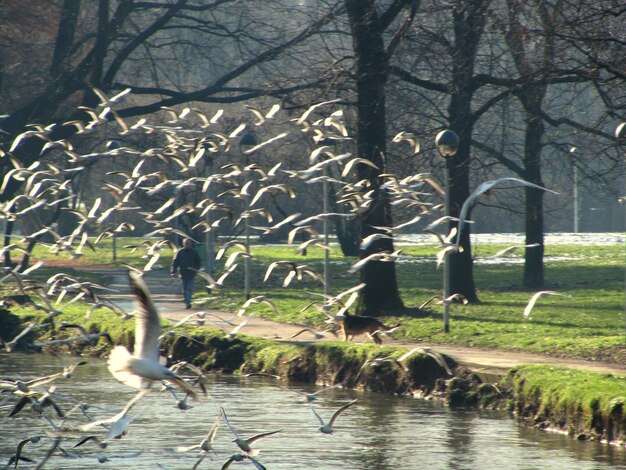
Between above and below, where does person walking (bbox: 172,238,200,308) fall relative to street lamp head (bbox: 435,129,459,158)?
→ below

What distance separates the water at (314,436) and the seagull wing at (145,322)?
2.91 meters

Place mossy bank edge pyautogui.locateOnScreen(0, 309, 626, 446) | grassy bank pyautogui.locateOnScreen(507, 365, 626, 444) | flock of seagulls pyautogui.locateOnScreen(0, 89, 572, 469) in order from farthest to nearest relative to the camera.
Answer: mossy bank edge pyautogui.locateOnScreen(0, 309, 626, 446), grassy bank pyautogui.locateOnScreen(507, 365, 626, 444), flock of seagulls pyautogui.locateOnScreen(0, 89, 572, 469)

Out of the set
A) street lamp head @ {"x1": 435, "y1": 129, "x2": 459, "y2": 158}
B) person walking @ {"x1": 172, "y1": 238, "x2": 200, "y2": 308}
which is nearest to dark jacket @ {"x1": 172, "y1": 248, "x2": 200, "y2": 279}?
person walking @ {"x1": 172, "y1": 238, "x2": 200, "y2": 308}

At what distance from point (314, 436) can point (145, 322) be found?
15.5 ft

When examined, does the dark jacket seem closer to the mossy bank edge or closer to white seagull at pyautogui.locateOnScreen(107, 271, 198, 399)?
the mossy bank edge

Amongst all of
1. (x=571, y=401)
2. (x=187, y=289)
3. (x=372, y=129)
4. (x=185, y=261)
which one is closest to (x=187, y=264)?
(x=185, y=261)

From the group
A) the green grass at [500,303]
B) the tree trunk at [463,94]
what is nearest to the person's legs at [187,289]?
the green grass at [500,303]

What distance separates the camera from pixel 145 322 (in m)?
9.90

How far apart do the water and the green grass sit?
1528 millimetres

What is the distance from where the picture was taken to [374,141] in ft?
76.2

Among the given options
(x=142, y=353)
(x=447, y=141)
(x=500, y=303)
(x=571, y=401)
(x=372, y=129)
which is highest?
(x=372, y=129)

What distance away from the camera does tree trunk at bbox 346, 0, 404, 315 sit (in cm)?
2289

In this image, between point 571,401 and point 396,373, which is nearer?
point 571,401

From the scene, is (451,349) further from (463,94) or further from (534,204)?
(534,204)
